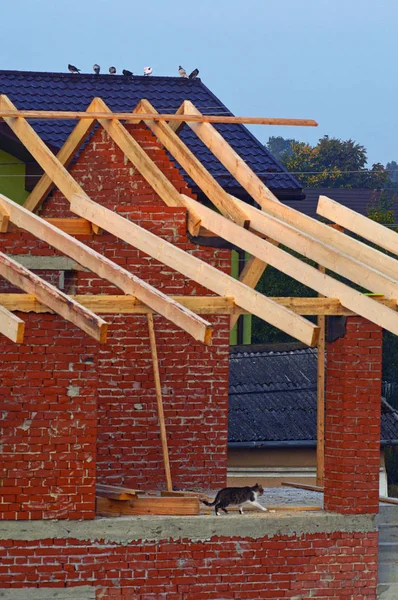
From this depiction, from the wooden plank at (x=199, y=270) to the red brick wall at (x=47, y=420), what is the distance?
1187 millimetres

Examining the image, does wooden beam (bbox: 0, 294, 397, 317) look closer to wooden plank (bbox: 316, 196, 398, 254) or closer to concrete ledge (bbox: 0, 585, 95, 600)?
wooden plank (bbox: 316, 196, 398, 254)

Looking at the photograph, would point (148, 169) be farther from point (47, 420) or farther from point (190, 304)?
point (47, 420)

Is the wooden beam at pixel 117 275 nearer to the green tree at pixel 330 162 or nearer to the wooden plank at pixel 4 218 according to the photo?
the wooden plank at pixel 4 218

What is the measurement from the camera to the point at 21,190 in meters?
21.9

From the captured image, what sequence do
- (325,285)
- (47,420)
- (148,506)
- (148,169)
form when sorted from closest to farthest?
(47,420) → (148,506) → (325,285) → (148,169)

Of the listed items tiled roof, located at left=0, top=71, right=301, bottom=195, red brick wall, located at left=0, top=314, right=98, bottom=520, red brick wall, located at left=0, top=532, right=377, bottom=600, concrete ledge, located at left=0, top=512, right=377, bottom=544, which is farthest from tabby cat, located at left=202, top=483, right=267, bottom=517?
tiled roof, located at left=0, top=71, right=301, bottom=195

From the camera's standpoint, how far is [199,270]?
11.6 m

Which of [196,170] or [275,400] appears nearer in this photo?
[196,170]

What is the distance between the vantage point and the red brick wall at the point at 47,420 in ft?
36.0

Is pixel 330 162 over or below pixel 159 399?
over

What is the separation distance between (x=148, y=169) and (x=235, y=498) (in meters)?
3.54

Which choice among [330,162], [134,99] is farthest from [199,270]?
[330,162]

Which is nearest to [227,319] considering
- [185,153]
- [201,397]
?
[201,397]

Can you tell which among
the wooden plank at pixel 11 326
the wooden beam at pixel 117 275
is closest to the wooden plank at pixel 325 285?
the wooden beam at pixel 117 275
